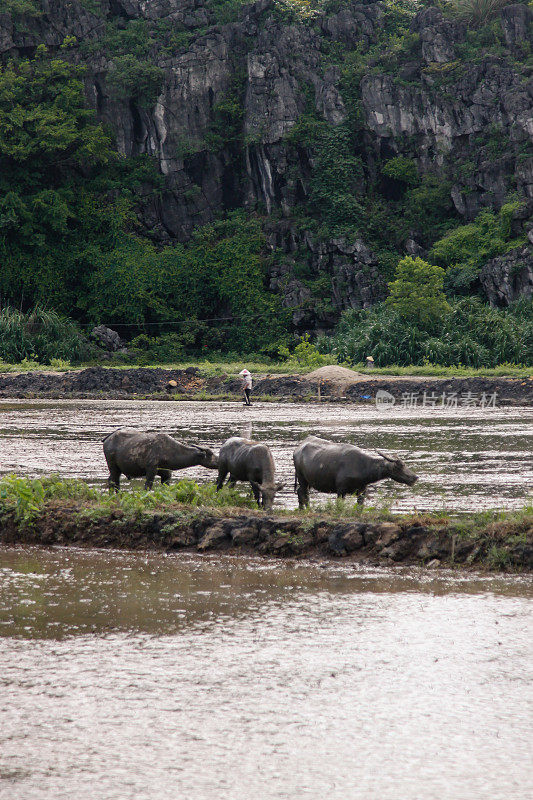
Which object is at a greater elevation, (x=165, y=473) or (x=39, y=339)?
(x=39, y=339)

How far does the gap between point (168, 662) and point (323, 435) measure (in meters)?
14.9

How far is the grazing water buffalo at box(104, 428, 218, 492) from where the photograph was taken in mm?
11672

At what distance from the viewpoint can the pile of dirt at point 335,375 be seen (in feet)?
121

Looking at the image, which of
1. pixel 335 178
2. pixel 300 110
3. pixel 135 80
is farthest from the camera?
pixel 300 110

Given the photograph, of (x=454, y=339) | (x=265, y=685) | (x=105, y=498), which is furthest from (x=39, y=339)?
(x=265, y=685)

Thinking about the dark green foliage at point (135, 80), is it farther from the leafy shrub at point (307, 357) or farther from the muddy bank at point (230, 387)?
the muddy bank at point (230, 387)

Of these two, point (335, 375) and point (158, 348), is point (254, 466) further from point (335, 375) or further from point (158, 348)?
point (158, 348)

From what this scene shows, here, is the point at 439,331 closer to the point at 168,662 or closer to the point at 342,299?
the point at 342,299

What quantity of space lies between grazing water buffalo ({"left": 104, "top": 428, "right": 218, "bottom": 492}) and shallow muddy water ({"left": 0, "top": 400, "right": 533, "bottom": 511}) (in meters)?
1.32

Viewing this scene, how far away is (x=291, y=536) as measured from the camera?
908cm

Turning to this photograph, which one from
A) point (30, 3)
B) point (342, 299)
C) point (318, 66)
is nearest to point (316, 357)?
point (342, 299)

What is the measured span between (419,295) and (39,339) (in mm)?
21575

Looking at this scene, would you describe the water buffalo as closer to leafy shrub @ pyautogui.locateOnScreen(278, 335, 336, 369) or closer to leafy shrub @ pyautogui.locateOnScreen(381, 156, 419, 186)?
leafy shrub @ pyautogui.locateOnScreen(278, 335, 336, 369)

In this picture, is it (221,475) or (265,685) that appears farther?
Answer: (221,475)
